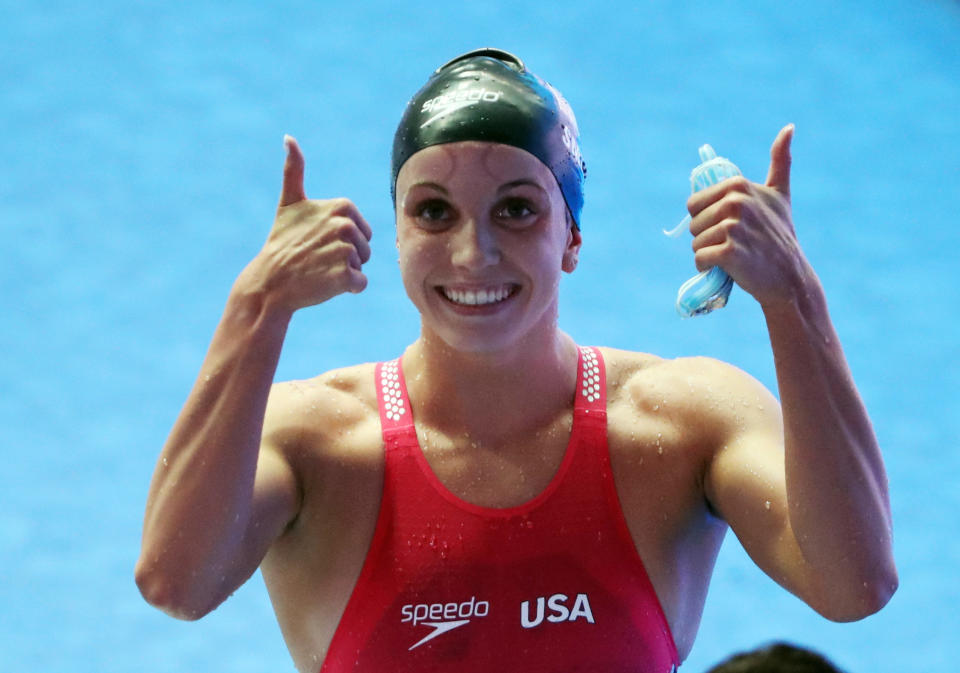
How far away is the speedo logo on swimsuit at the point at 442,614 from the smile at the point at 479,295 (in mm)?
673

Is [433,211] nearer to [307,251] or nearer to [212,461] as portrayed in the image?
[307,251]

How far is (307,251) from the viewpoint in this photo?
2771mm

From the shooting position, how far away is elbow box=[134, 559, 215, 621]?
9.11 ft

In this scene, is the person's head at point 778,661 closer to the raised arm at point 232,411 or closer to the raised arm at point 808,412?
the raised arm at point 808,412

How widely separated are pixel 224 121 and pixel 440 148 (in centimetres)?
735

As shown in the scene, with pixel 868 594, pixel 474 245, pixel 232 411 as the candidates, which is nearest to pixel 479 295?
pixel 474 245

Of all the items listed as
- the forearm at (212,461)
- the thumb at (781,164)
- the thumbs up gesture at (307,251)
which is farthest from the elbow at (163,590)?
the thumb at (781,164)

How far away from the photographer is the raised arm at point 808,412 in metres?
2.57

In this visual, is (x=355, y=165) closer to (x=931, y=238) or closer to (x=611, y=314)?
(x=611, y=314)

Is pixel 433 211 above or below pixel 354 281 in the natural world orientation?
above

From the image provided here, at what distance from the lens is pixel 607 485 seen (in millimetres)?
3160

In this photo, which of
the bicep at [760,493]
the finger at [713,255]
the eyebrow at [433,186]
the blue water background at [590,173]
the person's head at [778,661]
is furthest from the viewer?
the blue water background at [590,173]

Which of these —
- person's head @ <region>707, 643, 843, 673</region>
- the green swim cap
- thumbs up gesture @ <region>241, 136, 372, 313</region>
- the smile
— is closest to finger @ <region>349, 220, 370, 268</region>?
thumbs up gesture @ <region>241, 136, 372, 313</region>

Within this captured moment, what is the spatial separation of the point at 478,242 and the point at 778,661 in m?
1.49
